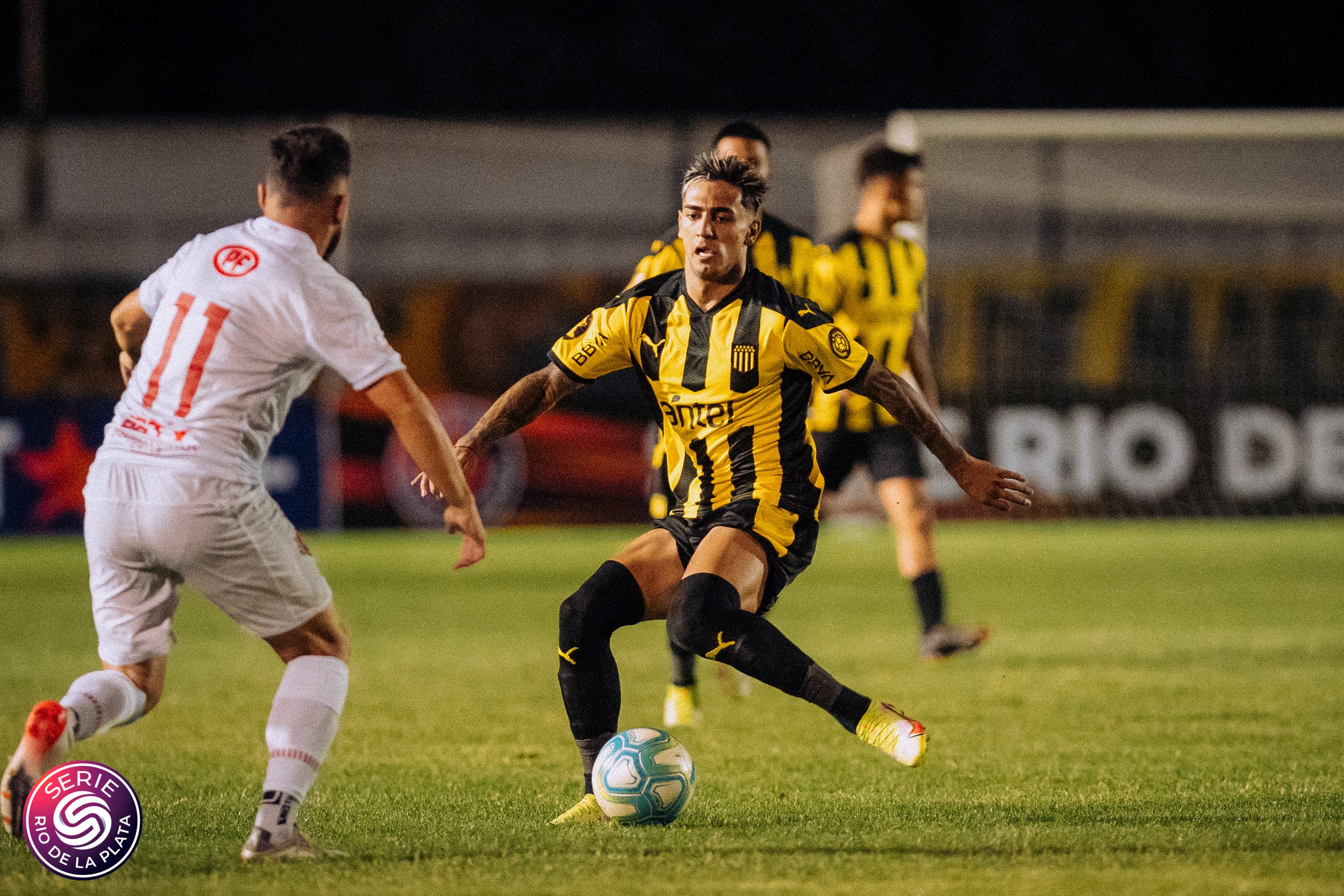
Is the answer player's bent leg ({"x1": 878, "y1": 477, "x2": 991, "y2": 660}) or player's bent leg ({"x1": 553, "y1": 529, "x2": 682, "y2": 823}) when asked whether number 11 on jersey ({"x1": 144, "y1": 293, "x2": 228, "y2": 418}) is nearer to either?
player's bent leg ({"x1": 553, "y1": 529, "x2": 682, "y2": 823})

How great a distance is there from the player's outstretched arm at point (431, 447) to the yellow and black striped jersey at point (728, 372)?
0.82 m

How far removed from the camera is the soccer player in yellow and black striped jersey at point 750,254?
20.3 feet

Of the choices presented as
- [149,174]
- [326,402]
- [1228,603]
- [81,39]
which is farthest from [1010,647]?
[81,39]

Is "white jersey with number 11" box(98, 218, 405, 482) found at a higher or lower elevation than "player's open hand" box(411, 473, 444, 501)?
higher

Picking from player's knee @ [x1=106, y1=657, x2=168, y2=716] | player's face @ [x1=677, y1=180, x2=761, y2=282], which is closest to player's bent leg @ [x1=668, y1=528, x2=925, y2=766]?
player's face @ [x1=677, y1=180, x2=761, y2=282]

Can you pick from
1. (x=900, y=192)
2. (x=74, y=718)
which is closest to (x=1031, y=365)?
(x=900, y=192)

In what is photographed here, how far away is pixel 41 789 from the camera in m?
4.04

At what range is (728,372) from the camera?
16.0ft

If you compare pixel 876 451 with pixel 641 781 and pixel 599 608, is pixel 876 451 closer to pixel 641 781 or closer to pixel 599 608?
pixel 599 608

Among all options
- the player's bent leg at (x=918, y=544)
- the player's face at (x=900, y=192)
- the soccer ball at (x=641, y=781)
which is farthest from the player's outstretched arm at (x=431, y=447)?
the player's face at (x=900, y=192)

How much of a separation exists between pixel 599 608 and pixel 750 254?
1690 mm

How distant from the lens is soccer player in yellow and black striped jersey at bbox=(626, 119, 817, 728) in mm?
6191

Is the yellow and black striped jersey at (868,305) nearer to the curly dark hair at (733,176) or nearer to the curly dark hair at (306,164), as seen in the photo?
the curly dark hair at (733,176)

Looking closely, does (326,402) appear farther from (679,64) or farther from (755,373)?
(679,64)
